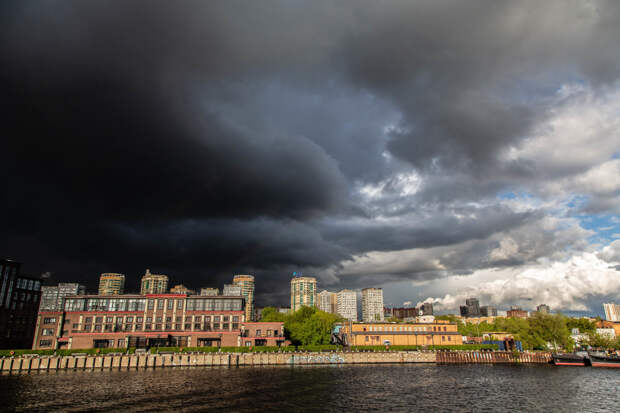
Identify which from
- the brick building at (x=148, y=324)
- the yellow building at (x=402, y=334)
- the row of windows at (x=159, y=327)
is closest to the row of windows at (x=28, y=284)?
the brick building at (x=148, y=324)

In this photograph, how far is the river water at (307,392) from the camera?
57.6m

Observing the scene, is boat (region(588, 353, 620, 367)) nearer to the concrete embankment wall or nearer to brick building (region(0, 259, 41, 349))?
the concrete embankment wall

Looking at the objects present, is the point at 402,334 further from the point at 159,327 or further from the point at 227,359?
the point at 159,327

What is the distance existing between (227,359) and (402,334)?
69.8 metres

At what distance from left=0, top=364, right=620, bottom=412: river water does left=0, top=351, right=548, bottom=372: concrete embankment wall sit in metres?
10.9

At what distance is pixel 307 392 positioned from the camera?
68.9 m

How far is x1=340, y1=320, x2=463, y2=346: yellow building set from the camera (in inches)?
5822

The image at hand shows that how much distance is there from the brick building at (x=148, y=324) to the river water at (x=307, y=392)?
48.7 metres

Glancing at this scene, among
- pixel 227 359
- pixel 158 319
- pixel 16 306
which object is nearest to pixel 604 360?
pixel 227 359

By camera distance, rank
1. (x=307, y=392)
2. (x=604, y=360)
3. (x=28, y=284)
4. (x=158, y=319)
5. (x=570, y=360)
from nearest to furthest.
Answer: (x=307, y=392) < (x=604, y=360) < (x=570, y=360) < (x=158, y=319) < (x=28, y=284)

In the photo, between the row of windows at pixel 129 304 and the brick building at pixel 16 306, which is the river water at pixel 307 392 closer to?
the row of windows at pixel 129 304

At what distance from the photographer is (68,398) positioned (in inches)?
2442

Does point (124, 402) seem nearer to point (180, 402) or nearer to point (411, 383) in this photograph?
point (180, 402)

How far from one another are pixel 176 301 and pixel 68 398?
91.9 m
